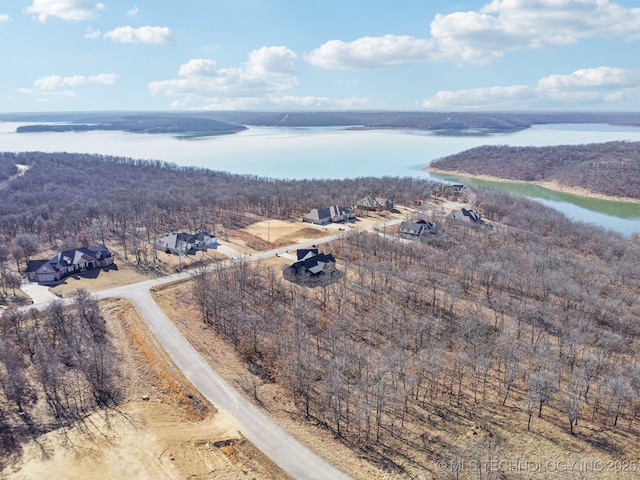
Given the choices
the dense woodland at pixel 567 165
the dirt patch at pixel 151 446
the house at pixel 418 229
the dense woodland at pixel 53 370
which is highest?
the dense woodland at pixel 567 165

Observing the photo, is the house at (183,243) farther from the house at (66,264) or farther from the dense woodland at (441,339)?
the dense woodland at (441,339)

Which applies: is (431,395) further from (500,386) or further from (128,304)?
(128,304)

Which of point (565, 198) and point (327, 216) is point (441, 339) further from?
point (565, 198)

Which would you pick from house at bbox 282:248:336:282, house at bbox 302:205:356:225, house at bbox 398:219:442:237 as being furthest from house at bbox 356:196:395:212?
house at bbox 282:248:336:282

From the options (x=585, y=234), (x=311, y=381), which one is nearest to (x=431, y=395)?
(x=311, y=381)

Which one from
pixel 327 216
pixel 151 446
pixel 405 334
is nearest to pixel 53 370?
pixel 151 446

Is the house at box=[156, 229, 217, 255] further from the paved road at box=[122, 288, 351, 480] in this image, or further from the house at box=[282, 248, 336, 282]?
the paved road at box=[122, 288, 351, 480]

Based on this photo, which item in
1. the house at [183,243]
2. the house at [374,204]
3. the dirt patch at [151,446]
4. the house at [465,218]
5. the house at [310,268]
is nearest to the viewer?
the dirt patch at [151,446]

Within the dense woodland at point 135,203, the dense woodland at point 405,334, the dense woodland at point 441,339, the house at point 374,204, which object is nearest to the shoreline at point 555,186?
the dense woodland at point 135,203
